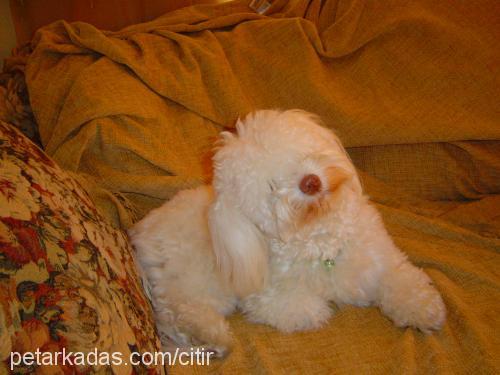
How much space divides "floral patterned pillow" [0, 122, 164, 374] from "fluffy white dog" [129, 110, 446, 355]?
26 centimetres

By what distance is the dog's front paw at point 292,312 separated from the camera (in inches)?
47.0

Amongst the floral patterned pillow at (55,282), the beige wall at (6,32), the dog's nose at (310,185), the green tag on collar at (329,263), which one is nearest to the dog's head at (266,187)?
the dog's nose at (310,185)

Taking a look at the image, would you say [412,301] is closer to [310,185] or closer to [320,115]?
[310,185]

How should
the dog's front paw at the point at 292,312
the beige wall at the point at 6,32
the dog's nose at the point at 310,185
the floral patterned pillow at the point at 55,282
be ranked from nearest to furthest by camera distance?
the floral patterned pillow at the point at 55,282
the dog's nose at the point at 310,185
the dog's front paw at the point at 292,312
the beige wall at the point at 6,32

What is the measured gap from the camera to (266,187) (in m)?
1.09

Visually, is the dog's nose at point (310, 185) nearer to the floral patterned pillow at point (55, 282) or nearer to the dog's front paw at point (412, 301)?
the dog's front paw at point (412, 301)

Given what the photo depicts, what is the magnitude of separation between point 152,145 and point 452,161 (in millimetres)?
1125

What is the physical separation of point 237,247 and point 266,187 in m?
0.18

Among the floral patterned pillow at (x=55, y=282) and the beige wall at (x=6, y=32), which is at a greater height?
the beige wall at (x=6, y=32)

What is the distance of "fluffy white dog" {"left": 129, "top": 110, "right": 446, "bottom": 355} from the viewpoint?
1093 mm

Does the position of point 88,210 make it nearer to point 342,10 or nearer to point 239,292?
point 239,292

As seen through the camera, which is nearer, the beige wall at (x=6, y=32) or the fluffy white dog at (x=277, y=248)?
the fluffy white dog at (x=277, y=248)

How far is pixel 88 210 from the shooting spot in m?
1.06

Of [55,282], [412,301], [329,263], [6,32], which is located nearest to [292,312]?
[329,263]
